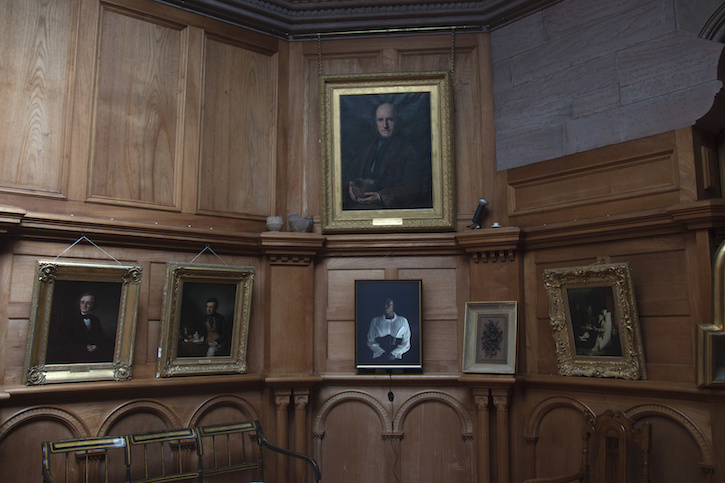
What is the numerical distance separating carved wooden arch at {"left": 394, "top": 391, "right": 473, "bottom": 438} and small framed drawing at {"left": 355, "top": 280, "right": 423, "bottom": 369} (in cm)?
30

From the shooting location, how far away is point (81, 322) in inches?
194

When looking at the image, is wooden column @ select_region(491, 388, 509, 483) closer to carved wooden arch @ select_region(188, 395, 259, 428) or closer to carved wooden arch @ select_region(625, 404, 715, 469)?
carved wooden arch @ select_region(625, 404, 715, 469)

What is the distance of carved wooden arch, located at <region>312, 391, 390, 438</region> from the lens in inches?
226

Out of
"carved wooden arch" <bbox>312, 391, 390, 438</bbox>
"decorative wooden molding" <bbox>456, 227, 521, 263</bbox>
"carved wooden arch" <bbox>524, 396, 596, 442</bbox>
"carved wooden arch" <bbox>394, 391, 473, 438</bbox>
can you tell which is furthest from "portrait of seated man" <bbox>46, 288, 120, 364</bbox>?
"carved wooden arch" <bbox>524, 396, 596, 442</bbox>

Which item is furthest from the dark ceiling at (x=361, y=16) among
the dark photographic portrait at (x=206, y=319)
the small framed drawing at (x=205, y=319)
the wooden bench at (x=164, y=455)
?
the wooden bench at (x=164, y=455)

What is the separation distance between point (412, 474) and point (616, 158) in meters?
3.37

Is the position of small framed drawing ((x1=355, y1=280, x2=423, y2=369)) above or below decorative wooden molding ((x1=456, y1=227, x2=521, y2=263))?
below

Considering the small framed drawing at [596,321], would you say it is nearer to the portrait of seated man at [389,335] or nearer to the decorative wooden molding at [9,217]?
the portrait of seated man at [389,335]

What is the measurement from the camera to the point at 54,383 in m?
4.76

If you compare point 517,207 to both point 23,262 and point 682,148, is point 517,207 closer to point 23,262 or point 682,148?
point 682,148

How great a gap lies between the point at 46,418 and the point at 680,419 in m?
4.84

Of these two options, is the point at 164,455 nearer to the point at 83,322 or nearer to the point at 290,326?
the point at 83,322

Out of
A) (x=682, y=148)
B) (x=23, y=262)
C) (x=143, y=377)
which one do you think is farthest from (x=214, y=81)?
(x=682, y=148)

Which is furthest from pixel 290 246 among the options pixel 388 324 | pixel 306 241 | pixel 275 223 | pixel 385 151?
pixel 385 151
